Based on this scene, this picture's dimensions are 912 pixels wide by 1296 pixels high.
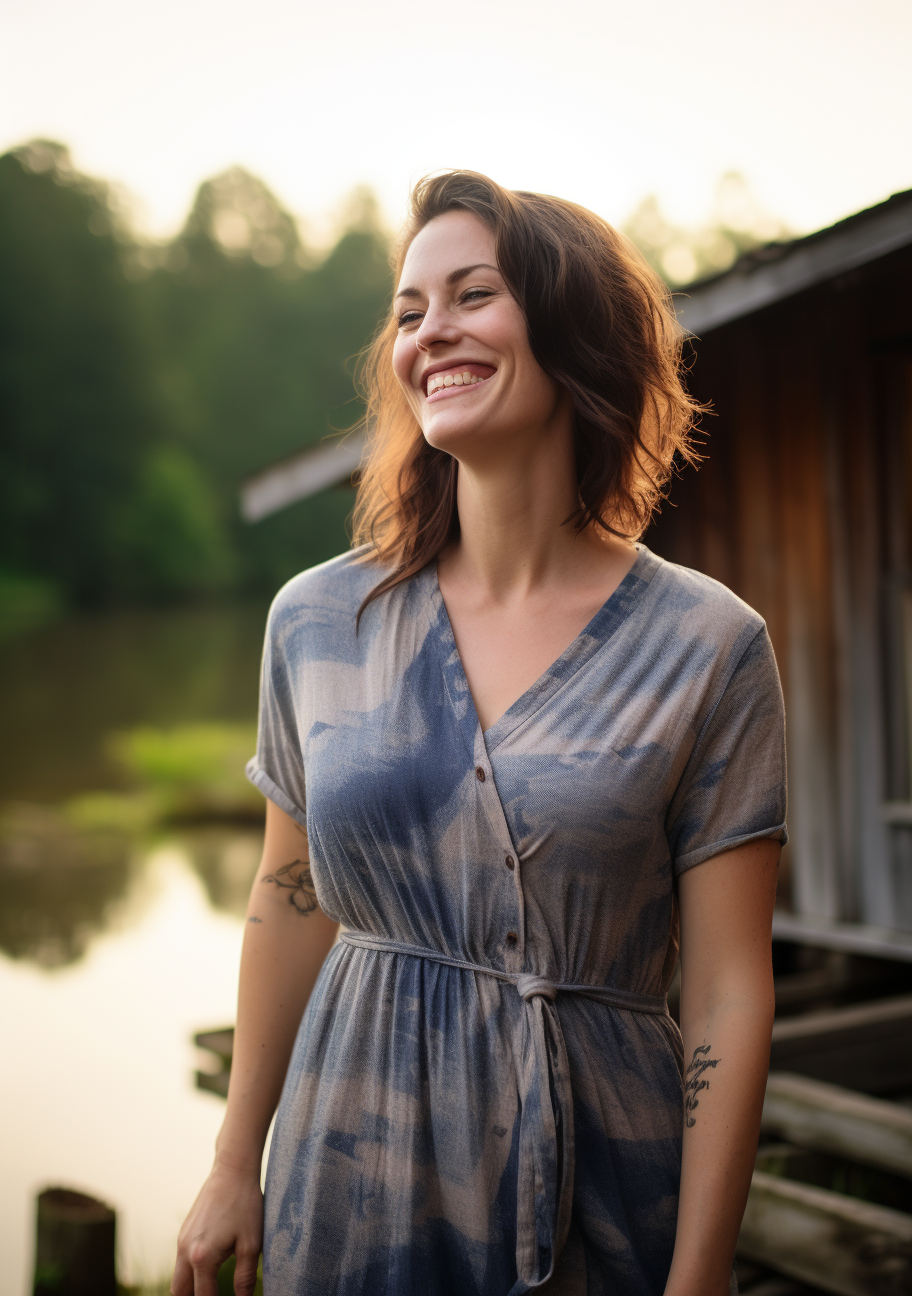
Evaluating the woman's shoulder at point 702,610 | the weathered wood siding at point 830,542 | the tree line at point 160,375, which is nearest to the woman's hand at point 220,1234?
the woman's shoulder at point 702,610

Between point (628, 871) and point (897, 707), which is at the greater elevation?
point (897, 707)

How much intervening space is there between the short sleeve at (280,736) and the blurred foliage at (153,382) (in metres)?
38.3

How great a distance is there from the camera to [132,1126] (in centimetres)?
666

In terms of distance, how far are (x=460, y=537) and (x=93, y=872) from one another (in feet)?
48.0

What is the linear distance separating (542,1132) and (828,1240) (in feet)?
6.99

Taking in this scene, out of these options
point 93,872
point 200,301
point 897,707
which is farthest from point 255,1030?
point 200,301

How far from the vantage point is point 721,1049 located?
151 cm

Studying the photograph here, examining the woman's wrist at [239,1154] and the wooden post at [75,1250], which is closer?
the woman's wrist at [239,1154]

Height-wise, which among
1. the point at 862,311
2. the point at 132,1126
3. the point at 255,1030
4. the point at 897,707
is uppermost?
the point at 862,311

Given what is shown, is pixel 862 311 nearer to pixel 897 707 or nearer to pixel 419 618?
pixel 897 707

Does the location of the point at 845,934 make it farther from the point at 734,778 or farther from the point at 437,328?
the point at 437,328

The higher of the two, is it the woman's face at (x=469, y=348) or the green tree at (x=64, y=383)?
the green tree at (x=64, y=383)

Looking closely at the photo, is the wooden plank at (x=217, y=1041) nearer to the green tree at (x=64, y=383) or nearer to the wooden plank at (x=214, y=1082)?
the wooden plank at (x=214, y=1082)

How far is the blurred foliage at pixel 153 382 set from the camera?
147 feet
